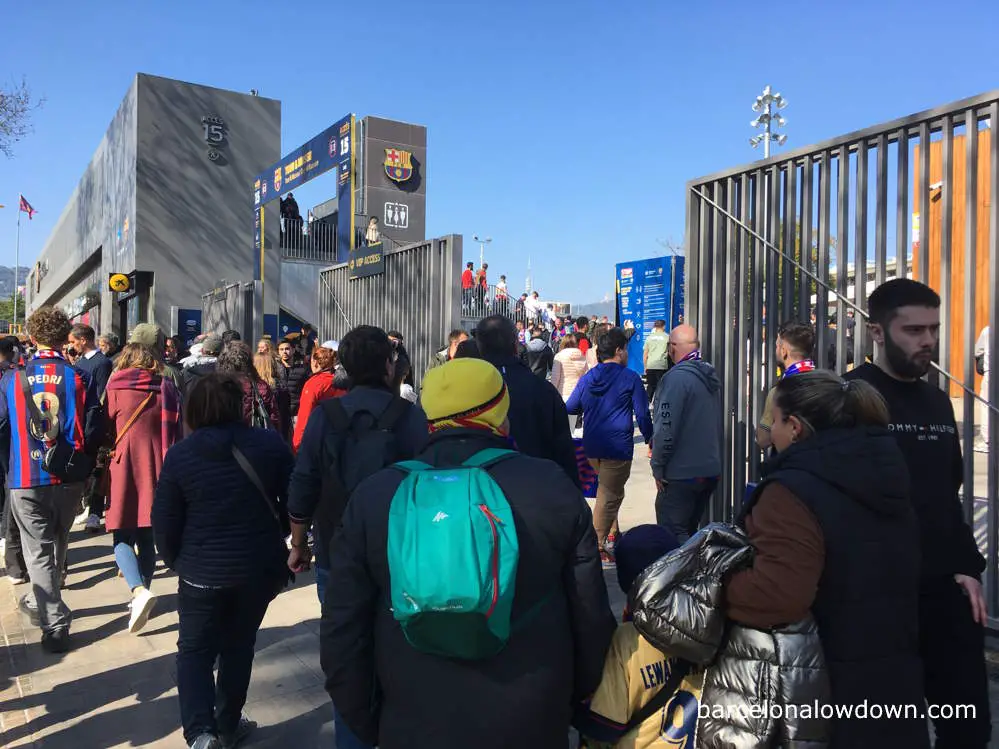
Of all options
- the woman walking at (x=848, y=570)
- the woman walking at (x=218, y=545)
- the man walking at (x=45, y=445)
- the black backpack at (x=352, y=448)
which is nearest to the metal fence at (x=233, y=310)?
the man walking at (x=45, y=445)

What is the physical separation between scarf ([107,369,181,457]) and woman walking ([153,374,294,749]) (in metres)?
1.97

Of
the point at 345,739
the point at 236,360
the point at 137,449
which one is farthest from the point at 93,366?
the point at 345,739

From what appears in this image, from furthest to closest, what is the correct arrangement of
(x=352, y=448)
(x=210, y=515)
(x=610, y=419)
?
1. (x=610, y=419)
2. (x=210, y=515)
3. (x=352, y=448)

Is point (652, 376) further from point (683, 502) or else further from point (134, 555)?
point (134, 555)

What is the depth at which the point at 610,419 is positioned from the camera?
6.35 m

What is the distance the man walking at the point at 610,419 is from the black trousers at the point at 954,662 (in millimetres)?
3631

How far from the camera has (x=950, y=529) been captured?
269 cm

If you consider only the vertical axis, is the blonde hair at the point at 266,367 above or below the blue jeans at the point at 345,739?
above

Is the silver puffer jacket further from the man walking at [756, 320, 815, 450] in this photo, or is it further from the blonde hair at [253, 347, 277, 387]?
the blonde hair at [253, 347, 277, 387]

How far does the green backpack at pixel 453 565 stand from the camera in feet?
5.82

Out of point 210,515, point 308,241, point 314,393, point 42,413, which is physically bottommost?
point 210,515

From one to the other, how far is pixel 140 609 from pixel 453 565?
4089mm

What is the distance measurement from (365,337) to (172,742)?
2.23m

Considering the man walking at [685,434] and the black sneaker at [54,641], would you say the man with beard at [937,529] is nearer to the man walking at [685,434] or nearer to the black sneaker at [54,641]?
the man walking at [685,434]
